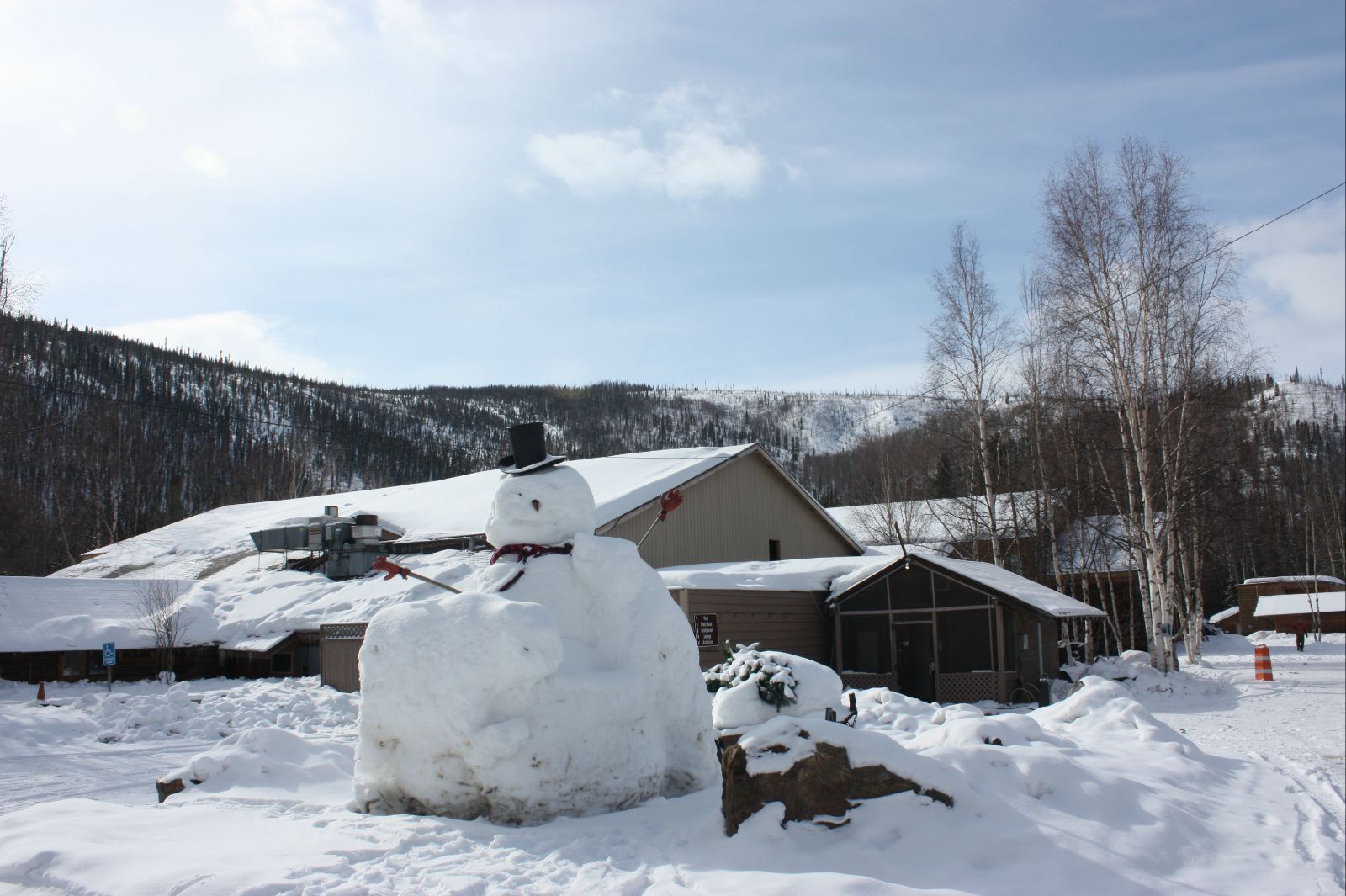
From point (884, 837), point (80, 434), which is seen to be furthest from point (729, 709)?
point (80, 434)

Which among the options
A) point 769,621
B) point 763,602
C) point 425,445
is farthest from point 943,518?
point 425,445

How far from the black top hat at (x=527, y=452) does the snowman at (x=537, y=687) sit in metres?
0.18

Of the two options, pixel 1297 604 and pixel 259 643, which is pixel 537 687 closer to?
pixel 259 643

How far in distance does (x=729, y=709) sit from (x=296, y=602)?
52.4ft

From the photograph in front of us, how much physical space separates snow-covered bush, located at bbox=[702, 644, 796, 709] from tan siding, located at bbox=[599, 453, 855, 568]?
8709mm

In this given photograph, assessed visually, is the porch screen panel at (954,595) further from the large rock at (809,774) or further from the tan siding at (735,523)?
the large rock at (809,774)

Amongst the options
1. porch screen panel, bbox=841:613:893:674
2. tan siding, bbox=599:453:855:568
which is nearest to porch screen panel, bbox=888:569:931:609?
porch screen panel, bbox=841:613:893:674

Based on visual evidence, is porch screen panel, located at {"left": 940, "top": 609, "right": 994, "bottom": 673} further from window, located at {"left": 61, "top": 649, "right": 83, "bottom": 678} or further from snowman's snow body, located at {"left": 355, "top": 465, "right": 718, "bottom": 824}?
window, located at {"left": 61, "top": 649, "right": 83, "bottom": 678}

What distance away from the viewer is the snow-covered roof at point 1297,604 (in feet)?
107

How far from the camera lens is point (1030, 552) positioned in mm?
28578

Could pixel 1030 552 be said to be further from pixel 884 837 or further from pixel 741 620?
pixel 884 837

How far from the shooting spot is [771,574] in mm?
19047

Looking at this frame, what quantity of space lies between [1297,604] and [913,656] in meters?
23.9

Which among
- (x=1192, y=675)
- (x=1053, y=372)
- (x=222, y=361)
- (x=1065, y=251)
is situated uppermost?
(x=222, y=361)
